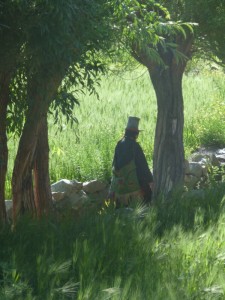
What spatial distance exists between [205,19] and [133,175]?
9.07ft

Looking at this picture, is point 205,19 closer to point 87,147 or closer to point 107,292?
point 87,147

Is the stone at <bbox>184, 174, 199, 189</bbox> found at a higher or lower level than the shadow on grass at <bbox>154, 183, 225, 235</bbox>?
lower

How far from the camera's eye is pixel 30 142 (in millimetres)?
10609

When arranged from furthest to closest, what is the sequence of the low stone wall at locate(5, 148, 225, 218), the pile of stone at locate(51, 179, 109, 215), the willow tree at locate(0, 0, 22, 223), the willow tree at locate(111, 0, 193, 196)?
the pile of stone at locate(51, 179, 109, 215)
the low stone wall at locate(5, 148, 225, 218)
the willow tree at locate(111, 0, 193, 196)
the willow tree at locate(0, 0, 22, 223)

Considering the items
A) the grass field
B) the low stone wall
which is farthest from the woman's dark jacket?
the grass field

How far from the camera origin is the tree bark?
1415 cm

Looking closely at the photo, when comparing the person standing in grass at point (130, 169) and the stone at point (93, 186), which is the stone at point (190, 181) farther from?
the person standing in grass at point (130, 169)

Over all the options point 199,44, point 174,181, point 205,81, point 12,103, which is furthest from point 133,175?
point 205,81

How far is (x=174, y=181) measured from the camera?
568 inches

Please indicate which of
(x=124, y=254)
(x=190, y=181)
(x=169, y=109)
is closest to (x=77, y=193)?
(x=169, y=109)

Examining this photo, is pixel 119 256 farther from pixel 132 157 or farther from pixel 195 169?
pixel 195 169

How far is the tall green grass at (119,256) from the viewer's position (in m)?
6.40

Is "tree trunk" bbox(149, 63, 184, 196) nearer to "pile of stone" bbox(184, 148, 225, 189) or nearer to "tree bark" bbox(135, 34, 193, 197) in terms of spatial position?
"tree bark" bbox(135, 34, 193, 197)

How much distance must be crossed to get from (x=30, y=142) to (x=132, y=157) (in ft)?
11.4
